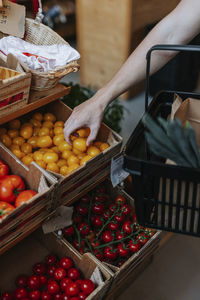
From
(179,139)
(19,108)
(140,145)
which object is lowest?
(19,108)

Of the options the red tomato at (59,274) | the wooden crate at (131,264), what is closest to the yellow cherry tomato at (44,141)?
the wooden crate at (131,264)

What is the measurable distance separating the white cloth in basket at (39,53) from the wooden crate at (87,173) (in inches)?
12.3

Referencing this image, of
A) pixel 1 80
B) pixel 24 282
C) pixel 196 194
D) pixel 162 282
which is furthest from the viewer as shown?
pixel 162 282

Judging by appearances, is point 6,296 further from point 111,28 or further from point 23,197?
point 111,28

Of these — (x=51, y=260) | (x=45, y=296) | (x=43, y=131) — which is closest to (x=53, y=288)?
(x=45, y=296)

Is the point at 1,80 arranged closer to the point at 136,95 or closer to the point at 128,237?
the point at 128,237

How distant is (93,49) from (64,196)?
2.50 m

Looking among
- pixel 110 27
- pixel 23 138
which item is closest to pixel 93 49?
pixel 110 27

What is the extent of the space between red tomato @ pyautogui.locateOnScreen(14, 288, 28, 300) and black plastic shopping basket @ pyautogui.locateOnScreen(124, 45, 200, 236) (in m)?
0.84

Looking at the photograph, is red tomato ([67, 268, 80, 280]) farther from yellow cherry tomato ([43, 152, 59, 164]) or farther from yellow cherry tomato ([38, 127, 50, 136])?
yellow cherry tomato ([38, 127, 50, 136])

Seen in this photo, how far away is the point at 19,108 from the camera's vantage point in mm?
1371

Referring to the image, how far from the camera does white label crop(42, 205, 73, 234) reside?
4.65ft

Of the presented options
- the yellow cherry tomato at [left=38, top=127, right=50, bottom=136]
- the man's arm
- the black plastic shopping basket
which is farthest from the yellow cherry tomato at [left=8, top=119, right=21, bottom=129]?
the black plastic shopping basket

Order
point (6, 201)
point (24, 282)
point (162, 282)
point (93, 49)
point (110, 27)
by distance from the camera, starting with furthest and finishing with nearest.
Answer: point (93, 49) < point (110, 27) < point (162, 282) < point (24, 282) < point (6, 201)
